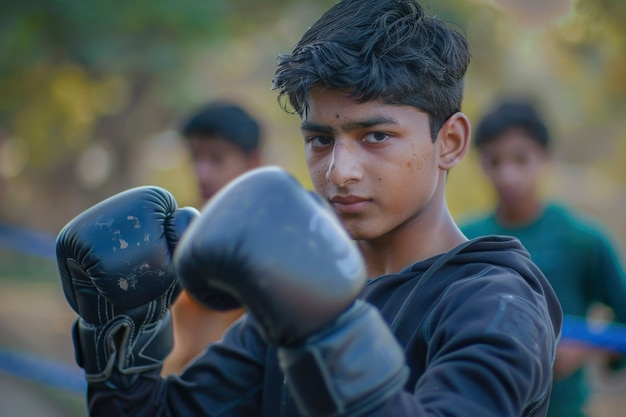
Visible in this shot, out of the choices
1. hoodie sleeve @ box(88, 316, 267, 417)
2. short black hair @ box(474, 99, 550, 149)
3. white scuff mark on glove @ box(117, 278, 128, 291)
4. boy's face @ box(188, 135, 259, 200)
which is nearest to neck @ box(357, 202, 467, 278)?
hoodie sleeve @ box(88, 316, 267, 417)

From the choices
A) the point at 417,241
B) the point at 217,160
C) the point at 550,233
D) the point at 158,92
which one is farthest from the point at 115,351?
the point at 158,92

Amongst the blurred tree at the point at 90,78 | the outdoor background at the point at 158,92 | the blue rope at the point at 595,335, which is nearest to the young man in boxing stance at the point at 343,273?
the blue rope at the point at 595,335

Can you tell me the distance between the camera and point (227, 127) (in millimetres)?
4508

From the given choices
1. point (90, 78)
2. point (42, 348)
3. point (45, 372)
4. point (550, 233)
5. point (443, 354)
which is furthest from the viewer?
point (42, 348)

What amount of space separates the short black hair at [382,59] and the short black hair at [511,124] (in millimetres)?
2602

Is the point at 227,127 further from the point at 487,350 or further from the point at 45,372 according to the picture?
the point at 487,350

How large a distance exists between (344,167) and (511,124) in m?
2.98

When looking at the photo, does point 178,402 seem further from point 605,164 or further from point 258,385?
point 605,164

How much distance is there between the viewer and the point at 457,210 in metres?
12.0

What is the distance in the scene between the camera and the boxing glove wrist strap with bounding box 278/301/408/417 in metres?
1.51

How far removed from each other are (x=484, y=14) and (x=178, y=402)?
866 cm

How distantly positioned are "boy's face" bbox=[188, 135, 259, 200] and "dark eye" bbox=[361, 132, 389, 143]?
245 cm

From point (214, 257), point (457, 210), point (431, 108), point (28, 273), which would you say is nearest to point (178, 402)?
point (214, 257)

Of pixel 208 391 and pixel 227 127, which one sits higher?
pixel 227 127
